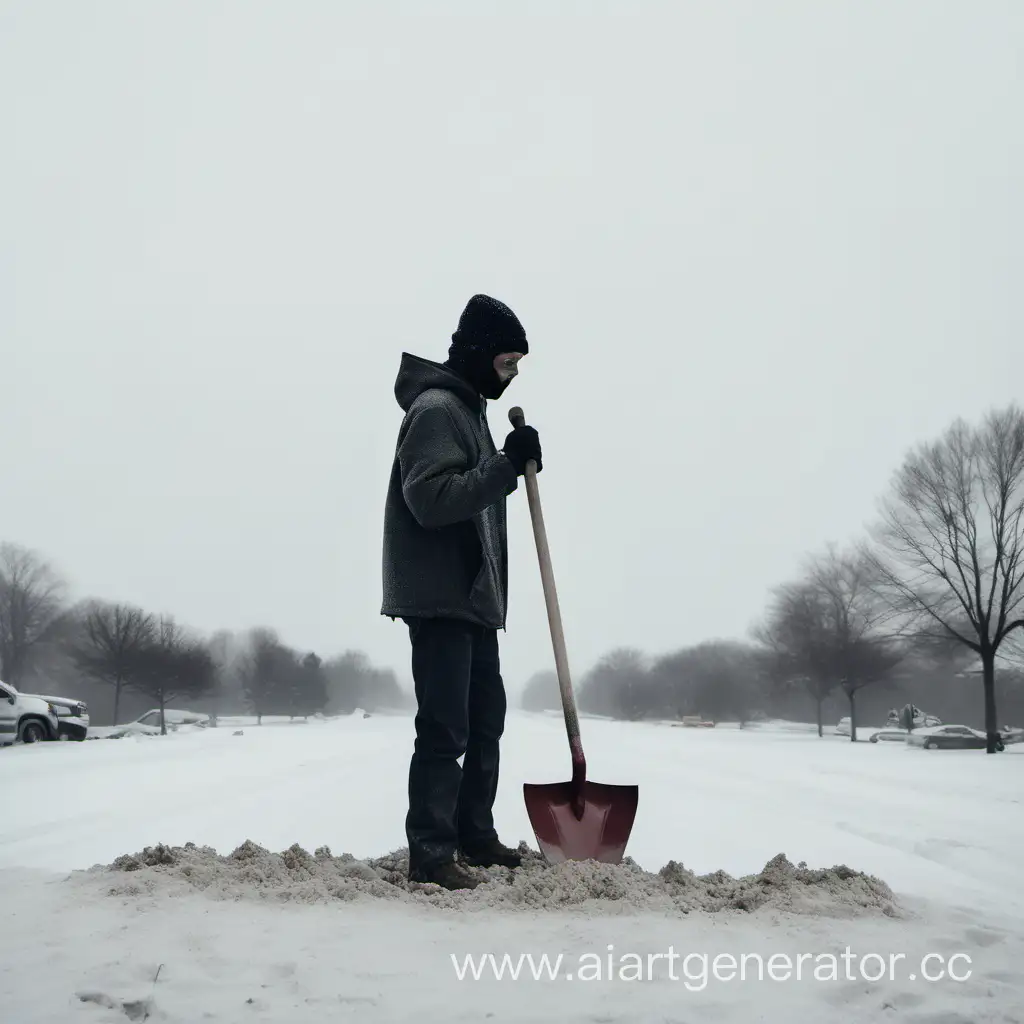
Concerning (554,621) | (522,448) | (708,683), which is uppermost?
(522,448)

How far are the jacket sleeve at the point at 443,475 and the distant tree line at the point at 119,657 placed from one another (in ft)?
102

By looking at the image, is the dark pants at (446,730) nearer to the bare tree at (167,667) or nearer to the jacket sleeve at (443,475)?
the jacket sleeve at (443,475)

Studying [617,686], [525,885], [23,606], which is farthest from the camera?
[617,686]

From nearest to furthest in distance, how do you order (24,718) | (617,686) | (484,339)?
1. (484,339)
2. (24,718)
3. (617,686)

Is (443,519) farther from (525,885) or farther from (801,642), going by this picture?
(801,642)

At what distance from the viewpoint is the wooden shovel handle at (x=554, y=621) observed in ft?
11.0

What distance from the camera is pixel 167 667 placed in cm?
3444

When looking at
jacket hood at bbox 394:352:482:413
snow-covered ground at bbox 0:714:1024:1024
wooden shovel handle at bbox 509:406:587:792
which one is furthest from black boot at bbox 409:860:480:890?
jacket hood at bbox 394:352:482:413

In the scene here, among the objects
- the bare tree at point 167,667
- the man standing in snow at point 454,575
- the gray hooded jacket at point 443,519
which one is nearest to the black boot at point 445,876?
the man standing in snow at point 454,575

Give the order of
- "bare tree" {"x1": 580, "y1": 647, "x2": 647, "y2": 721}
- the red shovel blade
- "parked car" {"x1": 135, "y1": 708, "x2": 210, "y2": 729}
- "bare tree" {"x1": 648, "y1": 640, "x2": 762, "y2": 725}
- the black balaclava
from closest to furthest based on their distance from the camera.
Answer: 1. the red shovel blade
2. the black balaclava
3. "parked car" {"x1": 135, "y1": 708, "x2": 210, "y2": 729}
4. "bare tree" {"x1": 648, "y1": 640, "x2": 762, "y2": 725}
5. "bare tree" {"x1": 580, "y1": 647, "x2": 647, "y2": 721}

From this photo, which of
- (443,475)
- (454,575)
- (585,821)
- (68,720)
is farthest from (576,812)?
(68,720)

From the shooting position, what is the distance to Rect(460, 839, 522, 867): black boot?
Answer: 3326 millimetres

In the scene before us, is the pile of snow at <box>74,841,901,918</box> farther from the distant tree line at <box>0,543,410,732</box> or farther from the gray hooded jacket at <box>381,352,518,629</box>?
the distant tree line at <box>0,543,410,732</box>

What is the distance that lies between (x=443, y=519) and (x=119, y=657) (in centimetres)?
3379
